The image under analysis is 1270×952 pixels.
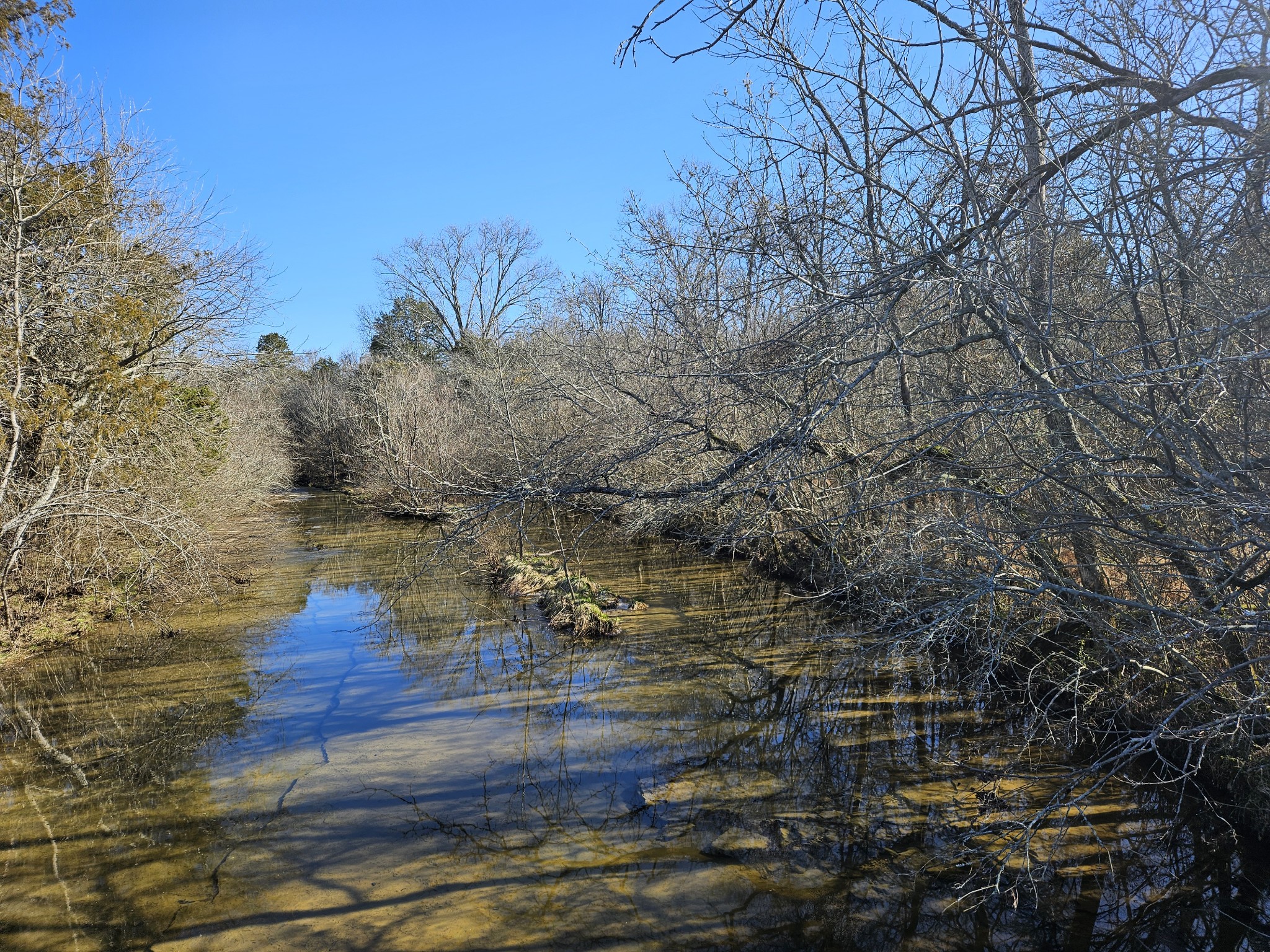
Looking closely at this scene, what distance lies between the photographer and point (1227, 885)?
5.19 m

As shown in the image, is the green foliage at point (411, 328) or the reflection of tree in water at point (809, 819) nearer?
the reflection of tree in water at point (809, 819)

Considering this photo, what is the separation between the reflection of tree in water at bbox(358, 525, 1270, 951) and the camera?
Answer: 4.97 m

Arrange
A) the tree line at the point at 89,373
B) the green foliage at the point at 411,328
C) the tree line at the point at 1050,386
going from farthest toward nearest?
the green foliage at the point at 411,328, the tree line at the point at 89,373, the tree line at the point at 1050,386

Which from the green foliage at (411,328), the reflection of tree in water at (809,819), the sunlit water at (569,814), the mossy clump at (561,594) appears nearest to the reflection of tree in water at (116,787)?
the sunlit water at (569,814)

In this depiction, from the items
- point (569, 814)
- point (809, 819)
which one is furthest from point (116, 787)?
point (809, 819)

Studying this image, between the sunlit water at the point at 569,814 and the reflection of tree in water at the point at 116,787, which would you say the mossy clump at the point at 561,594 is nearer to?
the sunlit water at the point at 569,814

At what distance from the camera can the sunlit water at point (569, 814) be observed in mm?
5031

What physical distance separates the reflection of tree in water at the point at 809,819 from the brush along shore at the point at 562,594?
46.8 inches

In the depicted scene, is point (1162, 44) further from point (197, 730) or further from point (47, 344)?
point (47, 344)

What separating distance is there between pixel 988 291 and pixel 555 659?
7706mm

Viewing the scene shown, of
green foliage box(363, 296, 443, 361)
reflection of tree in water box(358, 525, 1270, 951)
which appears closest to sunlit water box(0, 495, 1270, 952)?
reflection of tree in water box(358, 525, 1270, 951)

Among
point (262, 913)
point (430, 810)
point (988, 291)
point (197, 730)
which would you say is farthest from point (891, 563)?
point (197, 730)

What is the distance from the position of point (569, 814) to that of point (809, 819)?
182 cm

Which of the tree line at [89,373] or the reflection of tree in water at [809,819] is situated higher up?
the tree line at [89,373]
